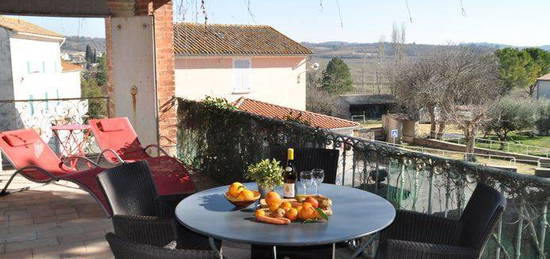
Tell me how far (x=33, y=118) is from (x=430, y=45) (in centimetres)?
4033

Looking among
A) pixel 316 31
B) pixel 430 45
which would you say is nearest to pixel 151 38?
pixel 316 31

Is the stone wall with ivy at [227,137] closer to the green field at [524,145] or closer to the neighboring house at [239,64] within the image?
the neighboring house at [239,64]

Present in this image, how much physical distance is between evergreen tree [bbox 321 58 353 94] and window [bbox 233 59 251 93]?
18349mm

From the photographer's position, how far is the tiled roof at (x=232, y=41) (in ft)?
87.2

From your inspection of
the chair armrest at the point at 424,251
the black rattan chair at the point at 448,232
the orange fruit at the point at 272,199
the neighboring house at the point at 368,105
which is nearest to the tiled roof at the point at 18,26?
the orange fruit at the point at 272,199

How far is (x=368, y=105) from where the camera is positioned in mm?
47250

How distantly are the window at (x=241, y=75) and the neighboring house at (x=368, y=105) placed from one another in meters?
18.5

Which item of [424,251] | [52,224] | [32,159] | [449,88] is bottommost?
[449,88]

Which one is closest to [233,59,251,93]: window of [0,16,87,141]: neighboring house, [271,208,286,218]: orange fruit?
[0,16,87,141]: neighboring house

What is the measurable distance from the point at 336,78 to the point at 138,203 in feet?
150

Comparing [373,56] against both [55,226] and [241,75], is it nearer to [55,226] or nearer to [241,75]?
[241,75]

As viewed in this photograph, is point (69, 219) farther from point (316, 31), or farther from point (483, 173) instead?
point (483, 173)

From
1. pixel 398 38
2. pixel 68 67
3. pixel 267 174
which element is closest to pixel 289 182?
pixel 267 174

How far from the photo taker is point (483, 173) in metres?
2.62
